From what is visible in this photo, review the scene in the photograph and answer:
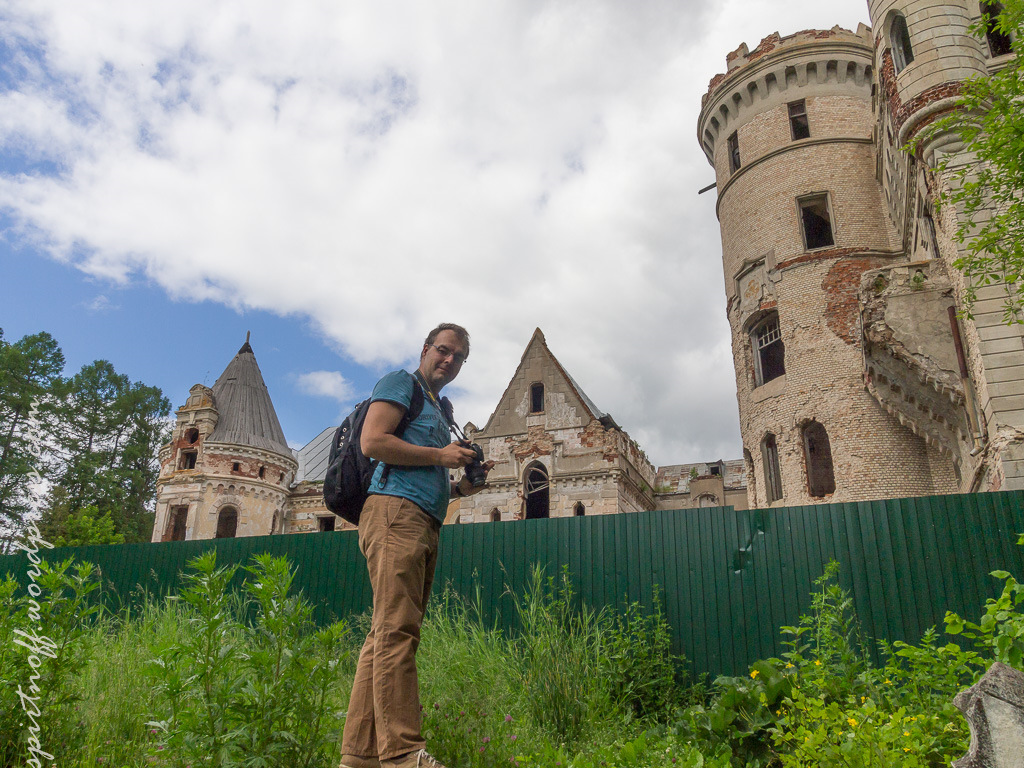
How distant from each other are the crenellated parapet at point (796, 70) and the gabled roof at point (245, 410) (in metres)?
22.1

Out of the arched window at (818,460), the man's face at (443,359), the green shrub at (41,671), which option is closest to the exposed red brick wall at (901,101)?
the arched window at (818,460)

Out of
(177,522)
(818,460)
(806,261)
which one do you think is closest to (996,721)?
(818,460)

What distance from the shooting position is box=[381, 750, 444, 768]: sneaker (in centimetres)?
296

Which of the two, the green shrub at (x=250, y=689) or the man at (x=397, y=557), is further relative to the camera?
the green shrub at (x=250, y=689)

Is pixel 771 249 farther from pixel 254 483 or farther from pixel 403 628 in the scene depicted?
pixel 254 483

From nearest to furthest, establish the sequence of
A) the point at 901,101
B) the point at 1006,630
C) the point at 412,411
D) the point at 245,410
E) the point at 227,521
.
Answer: the point at 412,411 < the point at 1006,630 < the point at 901,101 < the point at 227,521 < the point at 245,410

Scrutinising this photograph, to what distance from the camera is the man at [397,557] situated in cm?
309

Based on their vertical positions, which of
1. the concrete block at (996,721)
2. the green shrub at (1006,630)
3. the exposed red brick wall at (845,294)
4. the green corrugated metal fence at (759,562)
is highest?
the exposed red brick wall at (845,294)

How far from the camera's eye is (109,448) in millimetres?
37781

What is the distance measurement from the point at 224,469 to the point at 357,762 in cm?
2696

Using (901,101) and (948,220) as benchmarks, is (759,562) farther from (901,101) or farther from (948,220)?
(901,101)

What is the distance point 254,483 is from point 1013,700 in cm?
2872

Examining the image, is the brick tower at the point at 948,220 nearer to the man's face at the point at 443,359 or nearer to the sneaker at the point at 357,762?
the man's face at the point at 443,359

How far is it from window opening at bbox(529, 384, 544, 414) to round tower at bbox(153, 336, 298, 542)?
1246 centimetres
